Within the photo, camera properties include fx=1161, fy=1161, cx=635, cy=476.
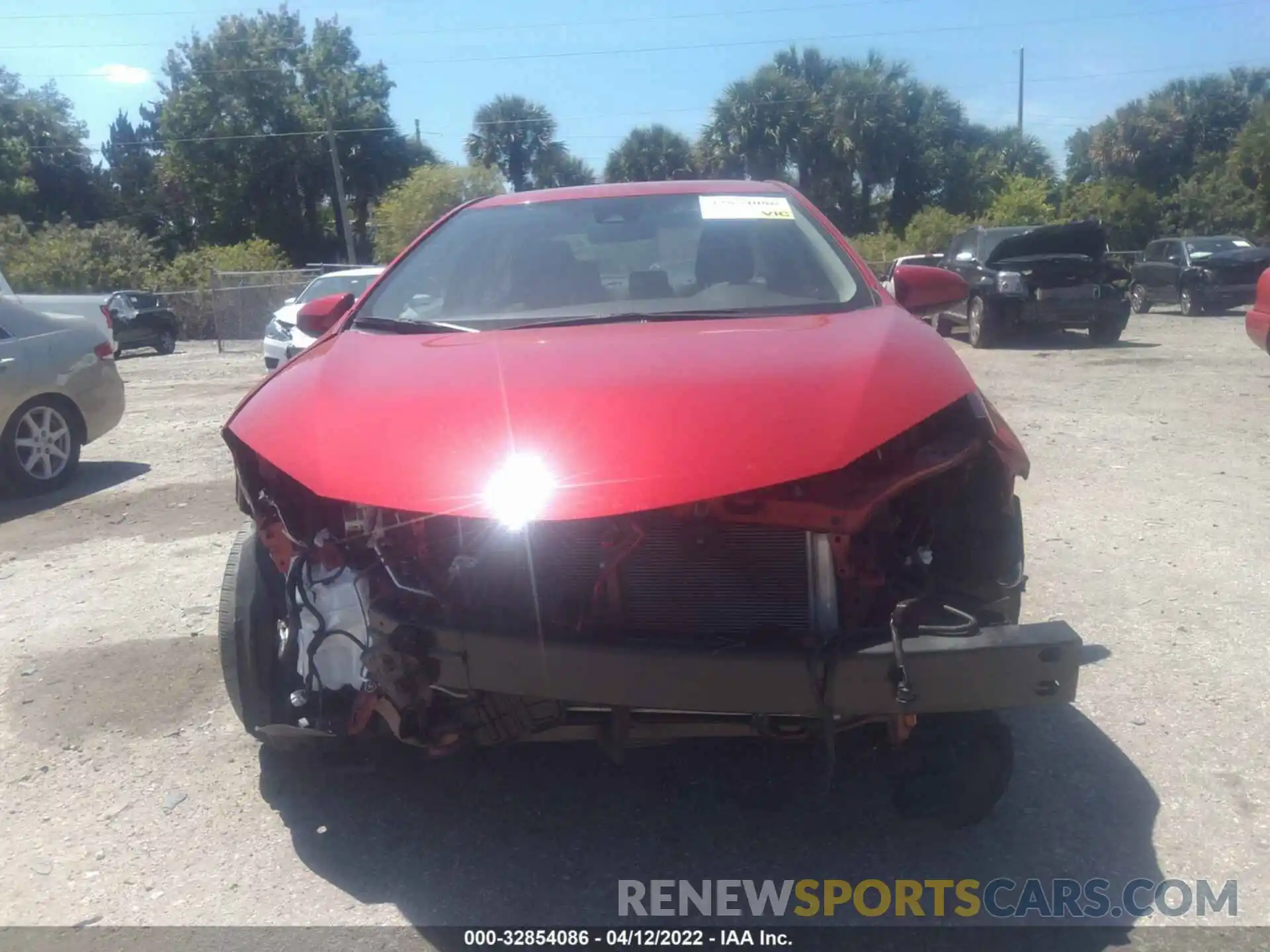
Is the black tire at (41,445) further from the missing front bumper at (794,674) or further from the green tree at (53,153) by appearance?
the green tree at (53,153)

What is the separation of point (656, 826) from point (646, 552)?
3.07ft

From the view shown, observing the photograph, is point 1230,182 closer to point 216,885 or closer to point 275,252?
point 275,252

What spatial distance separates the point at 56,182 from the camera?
56.4 m

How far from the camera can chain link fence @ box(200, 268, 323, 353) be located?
24281 mm

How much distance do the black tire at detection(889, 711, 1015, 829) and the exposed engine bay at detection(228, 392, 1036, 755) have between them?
0.30m

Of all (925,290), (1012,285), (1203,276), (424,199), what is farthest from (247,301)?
(925,290)

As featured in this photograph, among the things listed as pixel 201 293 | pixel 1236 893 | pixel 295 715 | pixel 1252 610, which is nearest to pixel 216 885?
pixel 295 715

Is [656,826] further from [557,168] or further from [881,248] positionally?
[557,168]

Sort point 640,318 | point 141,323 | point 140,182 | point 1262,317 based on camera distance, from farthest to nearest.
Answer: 1. point 140,182
2. point 141,323
3. point 1262,317
4. point 640,318

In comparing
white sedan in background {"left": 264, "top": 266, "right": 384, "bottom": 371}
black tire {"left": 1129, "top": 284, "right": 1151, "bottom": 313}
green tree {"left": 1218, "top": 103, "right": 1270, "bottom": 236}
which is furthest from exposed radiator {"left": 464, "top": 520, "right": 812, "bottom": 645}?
green tree {"left": 1218, "top": 103, "right": 1270, "bottom": 236}

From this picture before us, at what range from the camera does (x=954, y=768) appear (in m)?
2.96

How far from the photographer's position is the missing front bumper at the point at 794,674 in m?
2.47

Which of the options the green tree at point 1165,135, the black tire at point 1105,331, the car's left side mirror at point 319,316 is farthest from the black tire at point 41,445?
the green tree at point 1165,135

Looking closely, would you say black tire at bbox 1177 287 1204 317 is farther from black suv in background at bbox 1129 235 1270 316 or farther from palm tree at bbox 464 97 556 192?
palm tree at bbox 464 97 556 192
